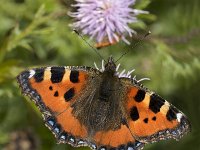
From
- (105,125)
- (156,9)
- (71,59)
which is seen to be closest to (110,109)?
(105,125)

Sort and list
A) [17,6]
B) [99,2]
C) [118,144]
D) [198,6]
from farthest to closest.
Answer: [198,6]
[17,6]
[99,2]
[118,144]

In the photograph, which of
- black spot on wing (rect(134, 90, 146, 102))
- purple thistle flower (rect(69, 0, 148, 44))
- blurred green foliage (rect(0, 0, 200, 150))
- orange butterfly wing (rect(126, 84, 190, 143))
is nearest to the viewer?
orange butterfly wing (rect(126, 84, 190, 143))


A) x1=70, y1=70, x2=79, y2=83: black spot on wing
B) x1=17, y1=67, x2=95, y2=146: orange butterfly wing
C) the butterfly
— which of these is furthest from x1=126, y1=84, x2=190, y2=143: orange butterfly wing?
x1=70, y1=70, x2=79, y2=83: black spot on wing

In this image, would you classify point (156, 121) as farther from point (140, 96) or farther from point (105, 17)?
point (105, 17)

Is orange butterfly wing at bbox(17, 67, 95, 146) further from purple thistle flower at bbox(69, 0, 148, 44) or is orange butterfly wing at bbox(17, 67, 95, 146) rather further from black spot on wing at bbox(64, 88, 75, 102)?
purple thistle flower at bbox(69, 0, 148, 44)

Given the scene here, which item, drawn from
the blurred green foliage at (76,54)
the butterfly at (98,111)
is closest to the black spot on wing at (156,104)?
the butterfly at (98,111)

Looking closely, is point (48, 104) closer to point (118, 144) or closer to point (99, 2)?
point (118, 144)

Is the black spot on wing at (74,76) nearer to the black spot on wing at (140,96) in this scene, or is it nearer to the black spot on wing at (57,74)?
the black spot on wing at (57,74)

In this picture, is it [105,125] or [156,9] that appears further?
[156,9]
